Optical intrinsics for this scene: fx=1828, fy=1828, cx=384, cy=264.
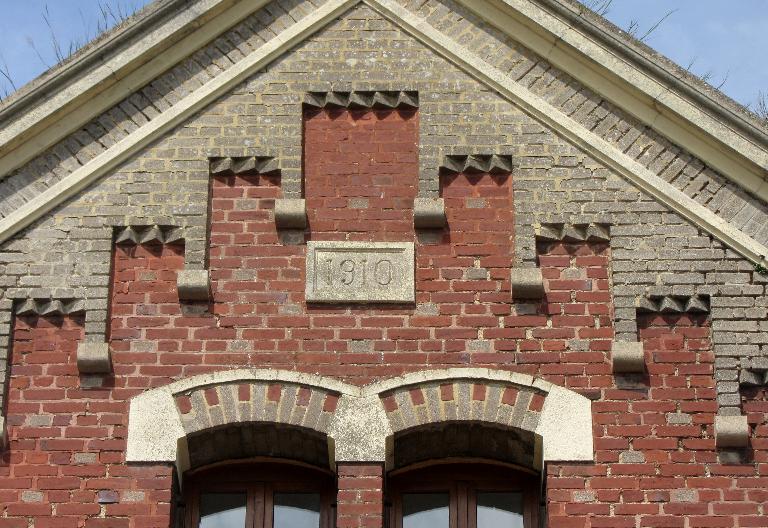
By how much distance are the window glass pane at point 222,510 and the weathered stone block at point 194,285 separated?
1.24 metres

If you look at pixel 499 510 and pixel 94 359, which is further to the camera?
pixel 499 510

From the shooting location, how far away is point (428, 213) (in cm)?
1165

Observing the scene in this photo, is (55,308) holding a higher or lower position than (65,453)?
higher

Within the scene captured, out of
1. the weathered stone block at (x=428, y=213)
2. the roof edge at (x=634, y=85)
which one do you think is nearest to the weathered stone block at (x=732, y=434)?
the roof edge at (x=634, y=85)

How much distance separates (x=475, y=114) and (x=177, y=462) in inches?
119

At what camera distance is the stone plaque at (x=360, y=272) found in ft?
37.6

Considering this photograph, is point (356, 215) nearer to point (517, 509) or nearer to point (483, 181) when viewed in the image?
point (483, 181)

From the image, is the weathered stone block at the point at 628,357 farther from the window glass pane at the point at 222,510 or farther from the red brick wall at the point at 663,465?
the window glass pane at the point at 222,510

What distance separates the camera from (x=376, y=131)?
12070mm

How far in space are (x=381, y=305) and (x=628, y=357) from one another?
157 cm

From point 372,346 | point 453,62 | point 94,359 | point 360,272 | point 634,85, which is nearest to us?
point 94,359

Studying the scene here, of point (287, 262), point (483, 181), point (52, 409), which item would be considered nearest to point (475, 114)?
point (483, 181)

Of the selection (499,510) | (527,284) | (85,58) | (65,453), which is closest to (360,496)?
(499,510)

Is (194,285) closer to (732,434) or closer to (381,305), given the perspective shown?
(381,305)
